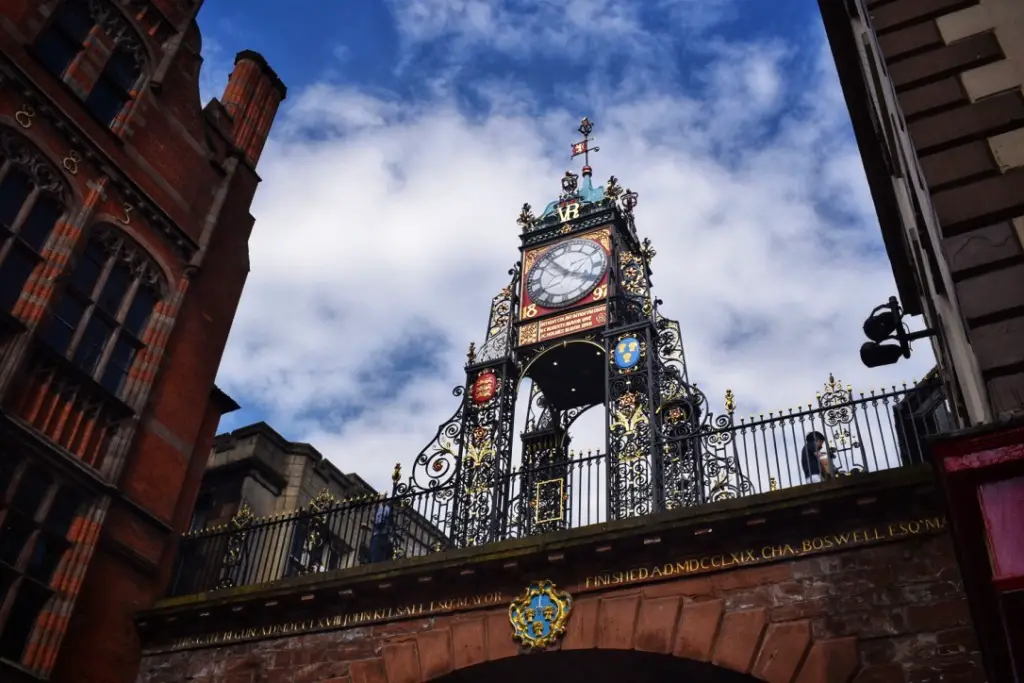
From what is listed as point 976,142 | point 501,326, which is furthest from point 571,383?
point 976,142

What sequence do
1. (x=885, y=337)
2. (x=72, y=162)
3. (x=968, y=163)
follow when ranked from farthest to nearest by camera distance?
(x=72, y=162) < (x=885, y=337) < (x=968, y=163)

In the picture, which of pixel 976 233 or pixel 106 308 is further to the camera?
pixel 106 308

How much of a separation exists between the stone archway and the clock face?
273 inches

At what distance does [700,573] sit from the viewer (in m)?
11.5

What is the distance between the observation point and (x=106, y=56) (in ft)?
55.0

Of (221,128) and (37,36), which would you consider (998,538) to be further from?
(221,128)

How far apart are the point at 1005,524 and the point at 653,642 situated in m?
6.61

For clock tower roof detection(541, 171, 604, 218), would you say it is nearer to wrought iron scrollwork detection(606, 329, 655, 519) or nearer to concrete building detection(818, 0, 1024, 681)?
wrought iron scrollwork detection(606, 329, 655, 519)

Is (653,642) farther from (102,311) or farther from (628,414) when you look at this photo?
(102,311)

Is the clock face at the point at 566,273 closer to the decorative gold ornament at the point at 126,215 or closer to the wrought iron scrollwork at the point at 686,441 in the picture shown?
the wrought iron scrollwork at the point at 686,441

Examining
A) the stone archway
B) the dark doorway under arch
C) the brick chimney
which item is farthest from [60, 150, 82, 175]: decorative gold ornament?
the dark doorway under arch

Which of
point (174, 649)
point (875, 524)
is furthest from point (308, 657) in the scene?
point (875, 524)

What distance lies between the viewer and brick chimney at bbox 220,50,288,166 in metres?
20.0

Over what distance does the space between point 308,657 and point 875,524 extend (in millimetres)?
7670
